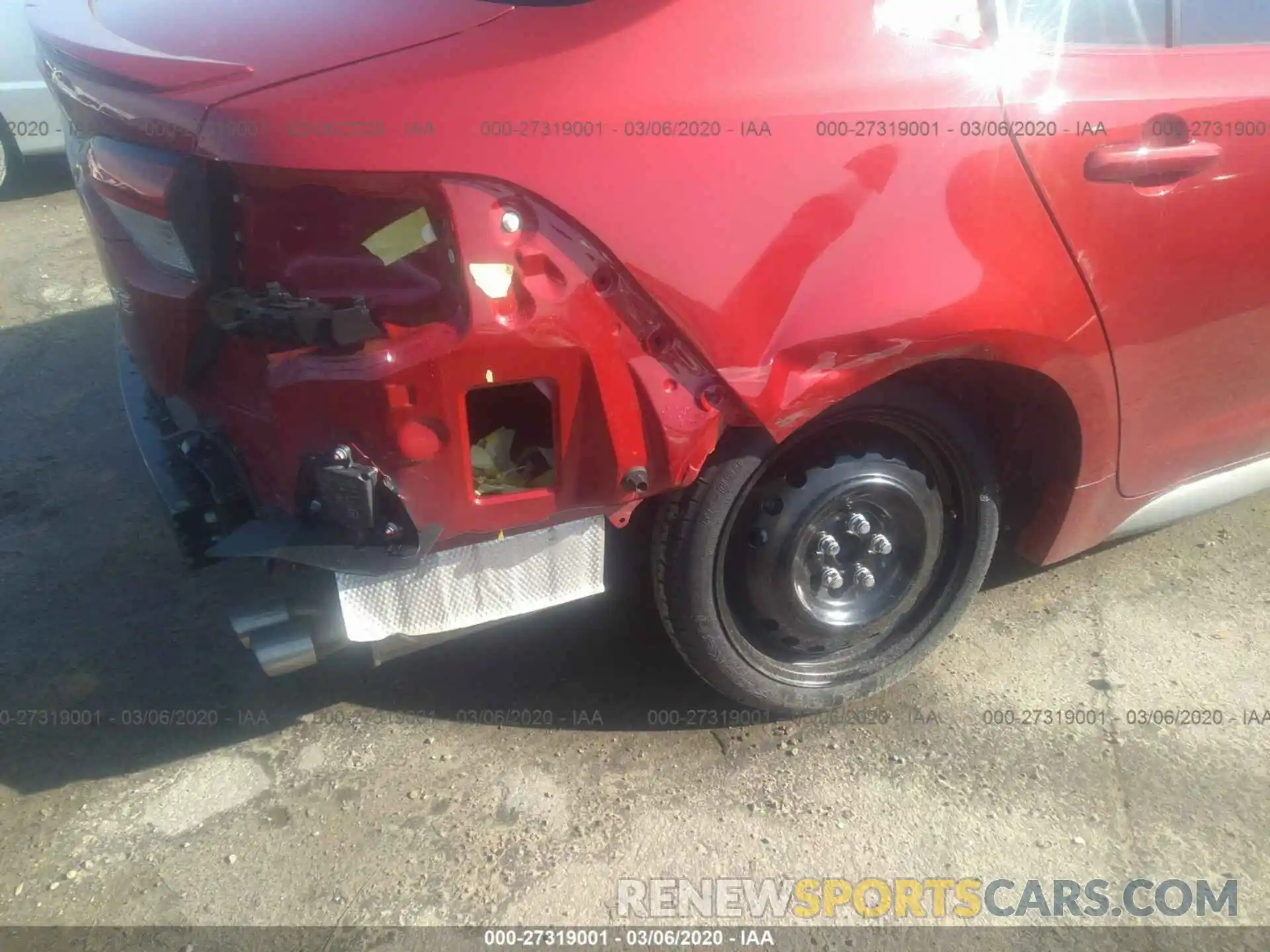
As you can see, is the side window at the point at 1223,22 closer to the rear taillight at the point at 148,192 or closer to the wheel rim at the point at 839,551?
the wheel rim at the point at 839,551

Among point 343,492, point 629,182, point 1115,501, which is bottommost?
point 1115,501

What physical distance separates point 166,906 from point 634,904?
3.16 ft

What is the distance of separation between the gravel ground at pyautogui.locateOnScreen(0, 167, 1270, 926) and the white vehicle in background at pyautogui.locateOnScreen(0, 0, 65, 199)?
4274mm

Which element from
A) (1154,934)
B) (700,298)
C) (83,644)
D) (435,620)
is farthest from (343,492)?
(1154,934)

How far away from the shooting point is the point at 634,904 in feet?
Result: 6.67

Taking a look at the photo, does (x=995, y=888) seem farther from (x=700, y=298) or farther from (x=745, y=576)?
(x=700, y=298)

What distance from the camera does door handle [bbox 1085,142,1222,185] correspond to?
2004mm

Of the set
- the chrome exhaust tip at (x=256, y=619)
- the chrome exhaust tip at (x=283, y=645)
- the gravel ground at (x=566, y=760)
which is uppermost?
the chrome exhaust tip at (x=256, y=619)

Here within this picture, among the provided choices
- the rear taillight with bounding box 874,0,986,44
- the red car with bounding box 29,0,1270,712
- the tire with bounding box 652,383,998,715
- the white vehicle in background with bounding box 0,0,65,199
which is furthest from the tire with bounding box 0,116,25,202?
the rear taillight with bounding box 874,0,986,44

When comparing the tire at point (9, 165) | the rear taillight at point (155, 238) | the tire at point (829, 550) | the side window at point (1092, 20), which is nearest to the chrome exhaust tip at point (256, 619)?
the rear taillight at point (155, 238)

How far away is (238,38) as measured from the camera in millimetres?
1857

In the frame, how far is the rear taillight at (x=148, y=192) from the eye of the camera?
170 cm

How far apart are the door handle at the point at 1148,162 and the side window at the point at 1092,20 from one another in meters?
0.24

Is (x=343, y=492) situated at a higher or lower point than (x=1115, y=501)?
higher
